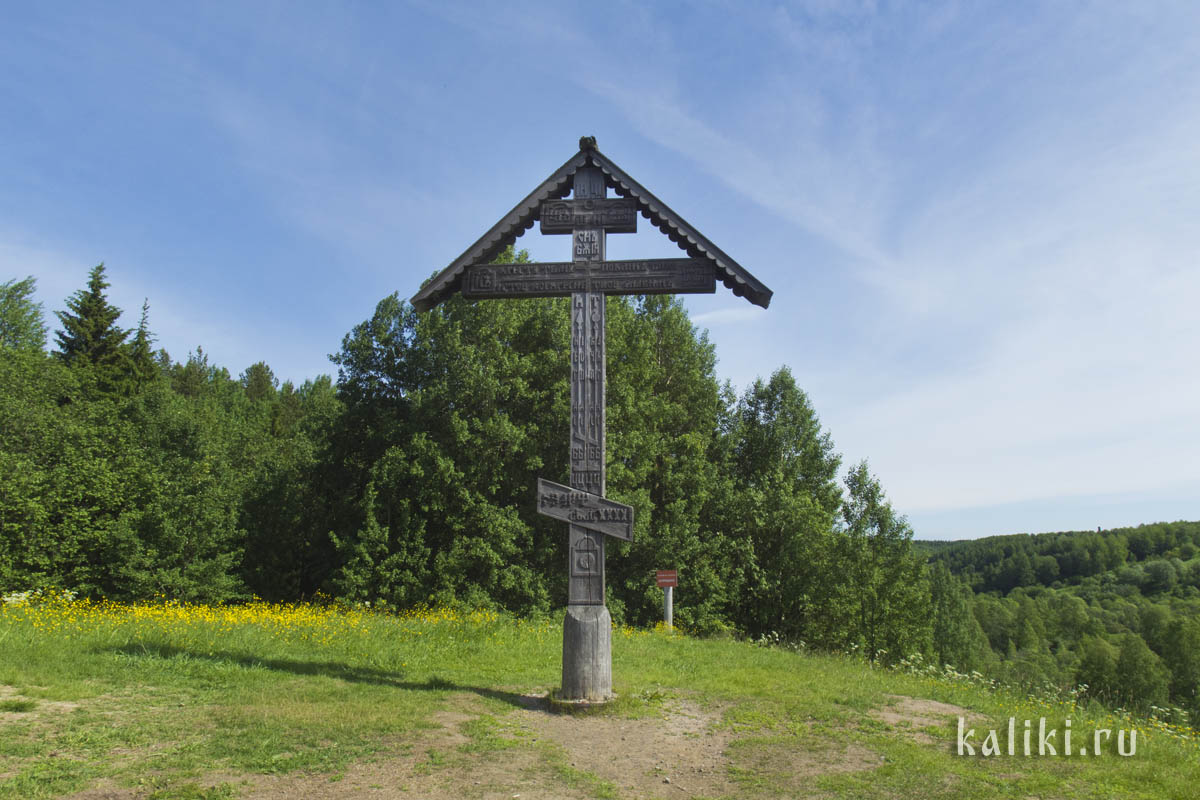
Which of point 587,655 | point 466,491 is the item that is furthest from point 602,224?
point 466,491

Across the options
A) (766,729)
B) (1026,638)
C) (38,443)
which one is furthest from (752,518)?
(1026,638)

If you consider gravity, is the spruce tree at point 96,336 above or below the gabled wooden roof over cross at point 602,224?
above

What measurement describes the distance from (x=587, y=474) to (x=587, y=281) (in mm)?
2525

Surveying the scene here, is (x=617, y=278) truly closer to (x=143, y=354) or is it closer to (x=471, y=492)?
(x=471, y=492)

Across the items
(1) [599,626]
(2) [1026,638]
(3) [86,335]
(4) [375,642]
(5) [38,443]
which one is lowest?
(2) [1026,638]

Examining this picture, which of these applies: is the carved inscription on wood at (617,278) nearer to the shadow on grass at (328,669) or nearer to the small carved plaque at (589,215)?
the small carved plaque at (589,215)

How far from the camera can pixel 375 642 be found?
11.2 meters

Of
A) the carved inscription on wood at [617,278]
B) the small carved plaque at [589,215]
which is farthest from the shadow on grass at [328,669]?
the small carved plaque at [589,215]

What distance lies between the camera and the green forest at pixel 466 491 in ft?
72.2

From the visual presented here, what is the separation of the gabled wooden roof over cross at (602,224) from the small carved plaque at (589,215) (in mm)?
13

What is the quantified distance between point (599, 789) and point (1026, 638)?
11289 centimetres

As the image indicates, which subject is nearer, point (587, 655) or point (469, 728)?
point (469, 728)

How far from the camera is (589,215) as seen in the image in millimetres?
9062

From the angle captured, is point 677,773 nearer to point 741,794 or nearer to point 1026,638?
point 741,794
